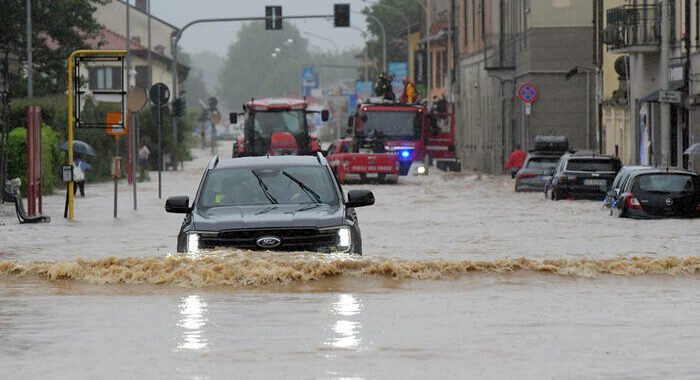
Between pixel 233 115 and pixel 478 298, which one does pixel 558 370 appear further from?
pixel 233 115

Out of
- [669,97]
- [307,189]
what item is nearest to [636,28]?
[669,97]

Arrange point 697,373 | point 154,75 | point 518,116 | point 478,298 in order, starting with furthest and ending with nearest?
point 154,75 < point 518,116 < point 478,298 < point 697,373

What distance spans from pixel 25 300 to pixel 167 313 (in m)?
2.09

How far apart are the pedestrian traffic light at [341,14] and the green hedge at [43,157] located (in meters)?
18.0

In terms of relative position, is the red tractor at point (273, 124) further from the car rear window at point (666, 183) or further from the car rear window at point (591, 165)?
the car rear window at point (666, 183)

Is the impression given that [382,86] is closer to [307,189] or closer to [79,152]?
[79,152]

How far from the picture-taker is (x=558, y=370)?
9898 millimetres

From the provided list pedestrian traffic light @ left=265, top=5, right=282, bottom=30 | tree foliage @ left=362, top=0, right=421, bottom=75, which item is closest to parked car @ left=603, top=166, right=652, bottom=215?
pedestrian traffic light @ left=265, top=5, right=282, bottom=30

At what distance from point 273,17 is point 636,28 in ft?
58.9

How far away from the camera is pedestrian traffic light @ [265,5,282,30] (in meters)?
58.8

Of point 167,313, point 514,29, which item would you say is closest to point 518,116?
point 514,29

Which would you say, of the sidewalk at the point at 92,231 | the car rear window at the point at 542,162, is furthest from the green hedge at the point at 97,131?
the car rear window at the point at 542,162

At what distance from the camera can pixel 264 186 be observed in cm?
1532

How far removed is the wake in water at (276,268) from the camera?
47.9ft
